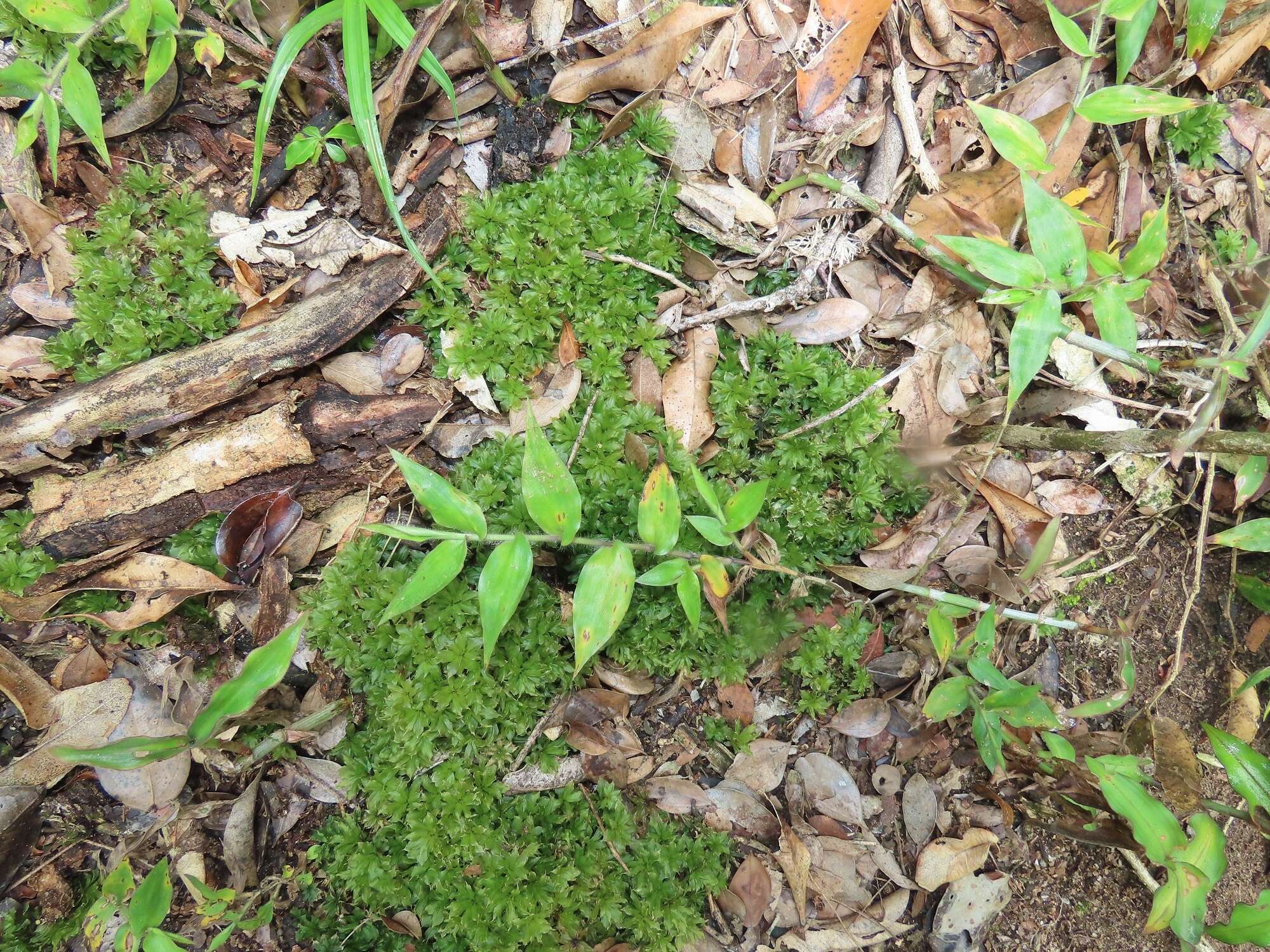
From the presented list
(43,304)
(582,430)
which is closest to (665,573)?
(582,430)

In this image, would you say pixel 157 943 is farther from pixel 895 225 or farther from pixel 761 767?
pixel 895 225

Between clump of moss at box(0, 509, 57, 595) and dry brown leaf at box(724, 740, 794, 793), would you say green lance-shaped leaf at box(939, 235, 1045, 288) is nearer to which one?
dry brown leaf at box(724, 740, 794, 793)

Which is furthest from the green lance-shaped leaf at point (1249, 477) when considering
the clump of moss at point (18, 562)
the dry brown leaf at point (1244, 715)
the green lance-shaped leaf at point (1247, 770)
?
the clump of moss at point (18, 562)

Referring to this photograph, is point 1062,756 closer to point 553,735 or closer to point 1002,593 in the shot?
point 1002,593

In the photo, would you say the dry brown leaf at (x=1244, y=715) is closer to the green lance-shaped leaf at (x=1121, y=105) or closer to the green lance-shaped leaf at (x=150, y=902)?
the green lance-shaped leaf at (x=1121, y=105)

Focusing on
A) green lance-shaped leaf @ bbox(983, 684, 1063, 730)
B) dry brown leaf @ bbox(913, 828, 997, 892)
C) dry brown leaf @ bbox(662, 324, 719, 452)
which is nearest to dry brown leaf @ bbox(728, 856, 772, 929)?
dry brown leaf @ bbox(913, 828, 997, 892)
